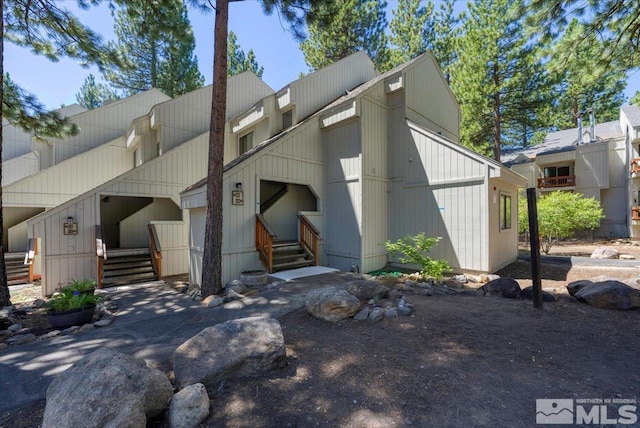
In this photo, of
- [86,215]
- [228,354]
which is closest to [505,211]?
→ [228,354]

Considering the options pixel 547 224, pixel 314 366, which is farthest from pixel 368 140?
pixel 547 224

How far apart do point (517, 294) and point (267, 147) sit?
6785 mm

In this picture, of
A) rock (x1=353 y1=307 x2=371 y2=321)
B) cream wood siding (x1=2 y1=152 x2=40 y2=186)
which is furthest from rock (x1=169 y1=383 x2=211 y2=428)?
cream wood siding (x1=2 y1=152 x2=40 y2=186)

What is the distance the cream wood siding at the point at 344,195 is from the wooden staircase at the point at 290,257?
2.49ft

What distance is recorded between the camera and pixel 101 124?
12.3 metres

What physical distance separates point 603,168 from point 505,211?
15204mm

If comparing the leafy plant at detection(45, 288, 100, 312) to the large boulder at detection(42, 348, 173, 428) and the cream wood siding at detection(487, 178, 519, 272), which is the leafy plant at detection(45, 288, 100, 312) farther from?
the cream wood siding at detection(487, 178, 519, 272)

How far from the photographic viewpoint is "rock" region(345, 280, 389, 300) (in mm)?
5012

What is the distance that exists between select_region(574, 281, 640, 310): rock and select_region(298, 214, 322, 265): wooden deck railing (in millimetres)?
5941

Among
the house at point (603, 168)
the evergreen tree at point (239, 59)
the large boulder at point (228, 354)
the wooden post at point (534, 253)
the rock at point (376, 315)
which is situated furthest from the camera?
the evergreen tree at point (239, 59)

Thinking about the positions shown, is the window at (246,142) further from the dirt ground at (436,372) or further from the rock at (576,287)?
the rock at (576,287)

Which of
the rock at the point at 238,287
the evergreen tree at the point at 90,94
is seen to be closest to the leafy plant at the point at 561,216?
the rock at the point at 238,287

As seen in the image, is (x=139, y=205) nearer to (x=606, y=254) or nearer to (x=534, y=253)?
(x=534, y=253)

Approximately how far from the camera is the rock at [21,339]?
167 inches
